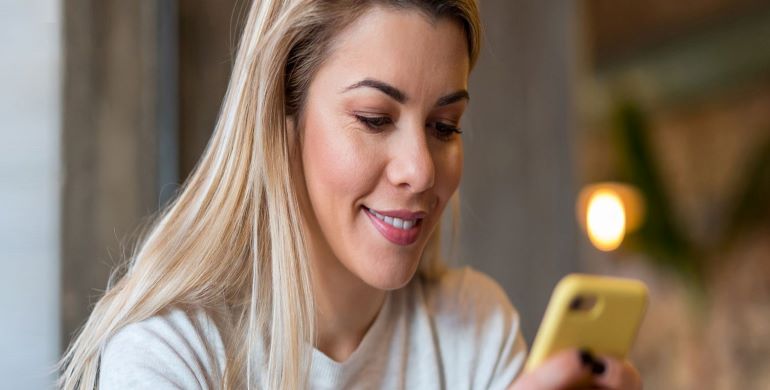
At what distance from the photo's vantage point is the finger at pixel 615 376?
0.96 m

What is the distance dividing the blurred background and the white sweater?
315 millimetres

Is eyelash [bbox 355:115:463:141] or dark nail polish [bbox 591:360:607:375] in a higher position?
eyelash [bbox 355:115:463:141]

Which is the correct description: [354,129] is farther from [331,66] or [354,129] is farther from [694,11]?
[694,11]

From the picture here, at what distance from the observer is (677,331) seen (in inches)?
205

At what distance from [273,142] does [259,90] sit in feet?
0.23

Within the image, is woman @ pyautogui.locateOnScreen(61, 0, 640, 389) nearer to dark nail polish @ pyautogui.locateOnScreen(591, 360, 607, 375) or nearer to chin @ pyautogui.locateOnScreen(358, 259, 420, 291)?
chin @ pyautogui.locateOnScreen(358, 259, 420, 291)

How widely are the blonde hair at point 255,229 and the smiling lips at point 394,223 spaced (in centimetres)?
11

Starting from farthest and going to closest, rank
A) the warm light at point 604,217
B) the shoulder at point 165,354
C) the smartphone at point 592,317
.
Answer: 1. the warm light at point 604,217
2. the shoulder at point 165,354
3. the smartphone at point 592,317

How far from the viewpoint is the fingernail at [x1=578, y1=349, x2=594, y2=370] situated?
95cm

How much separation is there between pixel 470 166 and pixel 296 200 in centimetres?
114

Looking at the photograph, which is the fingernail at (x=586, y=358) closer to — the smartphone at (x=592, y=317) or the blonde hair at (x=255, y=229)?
the smartphone at (x=592, y=317)

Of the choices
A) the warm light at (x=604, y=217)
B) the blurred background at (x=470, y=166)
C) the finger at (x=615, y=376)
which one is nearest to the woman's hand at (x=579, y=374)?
the finger at (x=615, y=376)

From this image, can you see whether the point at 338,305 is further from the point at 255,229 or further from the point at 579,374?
the point at 579,374

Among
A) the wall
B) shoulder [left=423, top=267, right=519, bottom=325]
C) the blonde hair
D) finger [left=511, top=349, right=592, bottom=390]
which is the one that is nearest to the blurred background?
the wall
